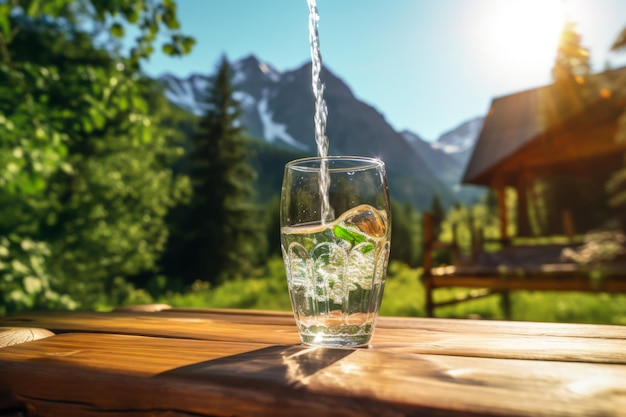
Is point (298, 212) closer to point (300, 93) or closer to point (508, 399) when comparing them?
point (508, 399)

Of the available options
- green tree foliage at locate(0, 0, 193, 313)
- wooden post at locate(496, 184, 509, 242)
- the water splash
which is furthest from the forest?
the water splash

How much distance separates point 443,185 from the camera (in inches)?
2272

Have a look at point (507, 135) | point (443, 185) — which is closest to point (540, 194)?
point (507, 135)

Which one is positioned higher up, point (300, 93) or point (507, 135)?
point (300, 93)

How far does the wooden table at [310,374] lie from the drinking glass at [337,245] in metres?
0.06

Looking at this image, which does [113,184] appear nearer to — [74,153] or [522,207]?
[74,153]

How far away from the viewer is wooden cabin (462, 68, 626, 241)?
931 cm

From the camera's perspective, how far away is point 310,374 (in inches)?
23.3

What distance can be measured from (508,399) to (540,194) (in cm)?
2411

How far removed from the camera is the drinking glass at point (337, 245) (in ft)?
2.79

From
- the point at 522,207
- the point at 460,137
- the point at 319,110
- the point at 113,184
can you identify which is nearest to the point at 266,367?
the point at 319,110

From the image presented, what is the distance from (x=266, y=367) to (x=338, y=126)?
15.0 meters

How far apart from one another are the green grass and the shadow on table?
25.9 feet

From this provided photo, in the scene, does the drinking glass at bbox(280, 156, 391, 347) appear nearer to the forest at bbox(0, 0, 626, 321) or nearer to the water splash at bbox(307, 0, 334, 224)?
the water splash at bbox(307, 0, 334, 224)
